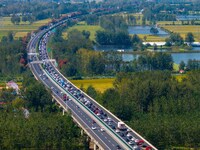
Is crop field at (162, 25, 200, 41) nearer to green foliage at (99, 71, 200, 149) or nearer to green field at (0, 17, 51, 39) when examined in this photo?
green field at (0, 17, 51, 39)

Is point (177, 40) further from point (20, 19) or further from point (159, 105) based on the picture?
point (159, 105)

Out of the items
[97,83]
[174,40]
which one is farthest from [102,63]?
[174,40]

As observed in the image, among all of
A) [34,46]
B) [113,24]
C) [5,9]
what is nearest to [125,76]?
[34,46]

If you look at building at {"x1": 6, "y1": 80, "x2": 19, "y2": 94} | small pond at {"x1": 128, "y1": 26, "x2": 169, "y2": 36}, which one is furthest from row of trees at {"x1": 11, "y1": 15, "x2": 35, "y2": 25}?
building at {"x1": 6, "y1": 80, "x2": 19, "y2": 94}

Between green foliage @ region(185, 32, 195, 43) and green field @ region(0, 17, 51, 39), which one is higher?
green field @ region(0, 17, 51, 39)

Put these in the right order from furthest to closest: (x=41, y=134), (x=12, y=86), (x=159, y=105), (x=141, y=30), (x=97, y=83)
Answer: (x=141, y=30) → (x=97, y=83) → (x=12, y=86) → (x=159, y=105) → (x=41, y=134)

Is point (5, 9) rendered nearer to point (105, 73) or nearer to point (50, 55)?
point (50, 55)
